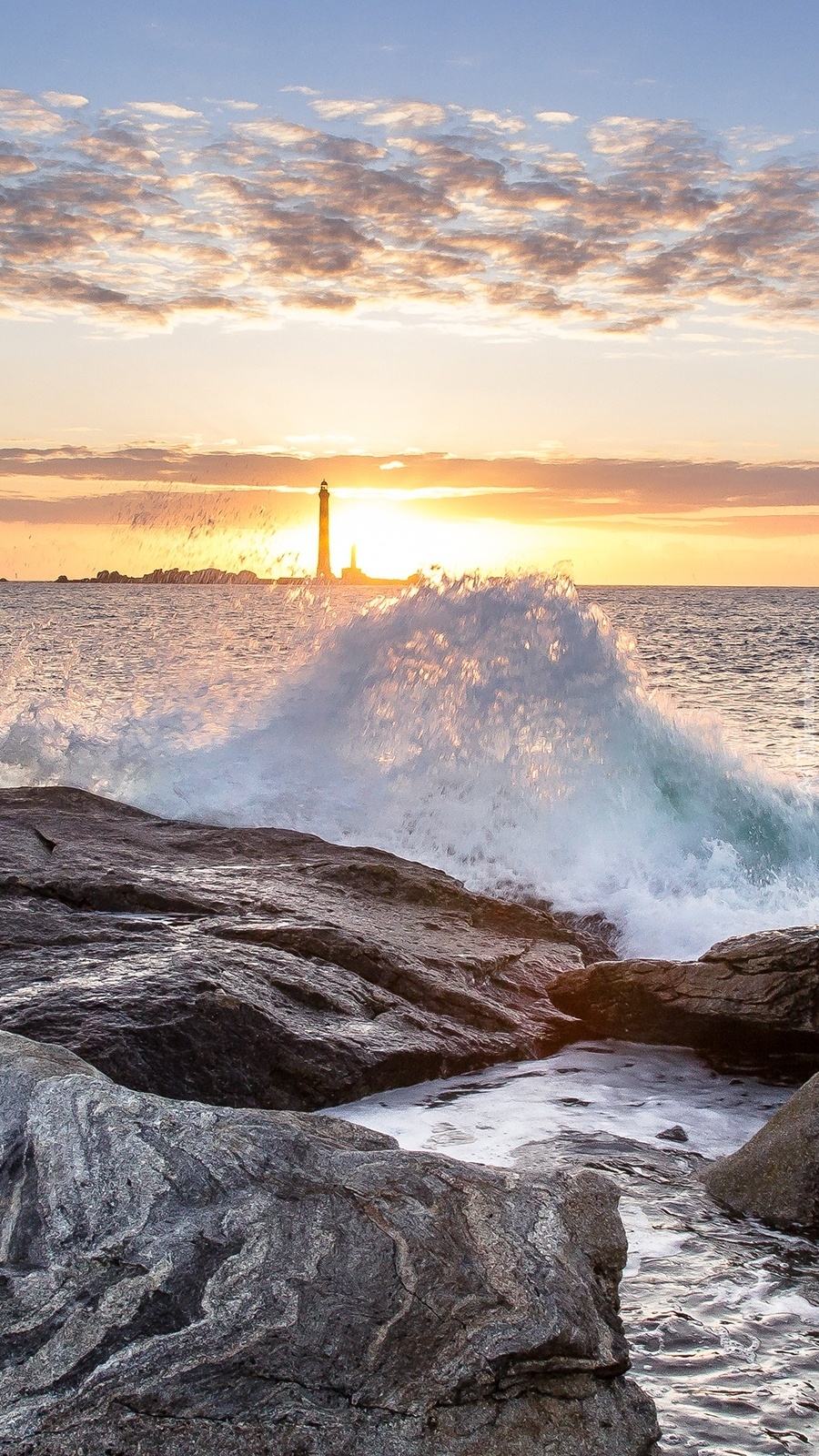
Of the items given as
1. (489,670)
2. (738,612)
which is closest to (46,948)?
(489,670)

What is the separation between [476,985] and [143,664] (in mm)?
25312

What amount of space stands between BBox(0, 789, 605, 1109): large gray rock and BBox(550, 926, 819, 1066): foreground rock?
0.98 ft

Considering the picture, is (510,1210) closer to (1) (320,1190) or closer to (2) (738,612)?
(1) (320,1190)

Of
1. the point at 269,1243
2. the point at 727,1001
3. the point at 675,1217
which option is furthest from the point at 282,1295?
the point at 727,1001

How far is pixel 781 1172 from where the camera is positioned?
3914 mm

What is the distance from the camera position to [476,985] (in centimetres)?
604

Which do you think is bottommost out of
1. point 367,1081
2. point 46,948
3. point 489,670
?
point 367,1081

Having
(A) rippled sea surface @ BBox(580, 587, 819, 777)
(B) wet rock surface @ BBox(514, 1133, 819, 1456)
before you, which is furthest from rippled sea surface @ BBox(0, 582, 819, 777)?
(B) wet rock surface @ BBox(514, 1133, 819, 1456)

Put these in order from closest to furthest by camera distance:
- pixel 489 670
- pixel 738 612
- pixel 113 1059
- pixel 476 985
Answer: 1. pixel 113 1059
2. pixel 476 985
3. pixel 489 670
4. pixel 738 612

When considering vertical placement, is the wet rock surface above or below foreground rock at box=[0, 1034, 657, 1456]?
below

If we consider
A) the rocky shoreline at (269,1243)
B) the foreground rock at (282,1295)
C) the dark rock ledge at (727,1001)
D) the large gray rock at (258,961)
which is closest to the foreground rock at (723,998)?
the dark rock ledge at (727,1001)

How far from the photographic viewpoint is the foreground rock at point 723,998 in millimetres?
5617

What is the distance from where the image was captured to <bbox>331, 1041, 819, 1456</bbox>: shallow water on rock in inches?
109

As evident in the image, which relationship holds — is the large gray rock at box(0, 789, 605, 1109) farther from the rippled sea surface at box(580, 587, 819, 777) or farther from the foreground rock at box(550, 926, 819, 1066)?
the rippled sea surface at box(580, 587, 819, 777)
